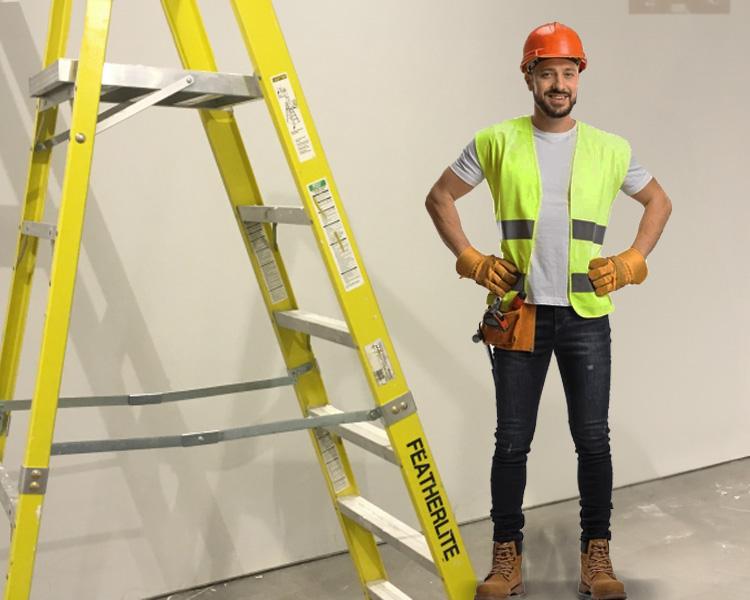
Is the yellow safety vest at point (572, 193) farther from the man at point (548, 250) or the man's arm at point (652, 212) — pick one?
the man's arm at point (652, 212)

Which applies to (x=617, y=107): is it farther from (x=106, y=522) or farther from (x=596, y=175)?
(x=106, y=522)

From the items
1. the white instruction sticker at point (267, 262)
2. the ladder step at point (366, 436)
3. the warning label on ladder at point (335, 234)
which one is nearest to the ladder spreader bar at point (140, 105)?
the warning label on ladder at point (335, 234)

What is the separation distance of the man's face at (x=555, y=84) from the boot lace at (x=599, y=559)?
1075 mm

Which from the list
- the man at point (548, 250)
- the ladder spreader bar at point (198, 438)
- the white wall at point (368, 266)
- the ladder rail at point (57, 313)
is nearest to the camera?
the ladder rail at point (57, 313)

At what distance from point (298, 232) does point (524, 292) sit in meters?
0.82

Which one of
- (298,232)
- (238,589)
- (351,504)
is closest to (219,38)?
(298,232)

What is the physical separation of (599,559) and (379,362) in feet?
3.20

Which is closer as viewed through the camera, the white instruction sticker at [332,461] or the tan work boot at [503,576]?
the white instruction sticker at [332,461]

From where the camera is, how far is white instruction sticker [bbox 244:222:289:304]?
7.64 ft

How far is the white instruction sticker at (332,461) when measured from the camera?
2414 millimetres

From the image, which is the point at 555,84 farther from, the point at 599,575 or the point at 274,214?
the point at 599,575

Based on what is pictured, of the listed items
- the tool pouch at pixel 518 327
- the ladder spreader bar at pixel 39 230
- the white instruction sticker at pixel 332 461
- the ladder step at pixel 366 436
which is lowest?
the white instruction sticker at pixel 332 461

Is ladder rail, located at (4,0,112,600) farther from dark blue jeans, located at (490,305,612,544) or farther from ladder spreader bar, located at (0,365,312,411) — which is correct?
dark blue jeans, located at (490,305,612,544)

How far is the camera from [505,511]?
8.53ft
